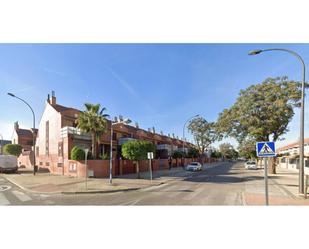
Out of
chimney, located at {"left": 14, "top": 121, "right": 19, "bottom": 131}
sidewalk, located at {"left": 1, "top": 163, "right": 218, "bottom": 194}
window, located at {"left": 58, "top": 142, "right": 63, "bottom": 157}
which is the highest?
chimney, located at {"left": 14, "top": 121, "right": 19, "bottom": 131}

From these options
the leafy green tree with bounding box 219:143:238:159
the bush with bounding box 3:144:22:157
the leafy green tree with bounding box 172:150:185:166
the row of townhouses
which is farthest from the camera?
the leafy green tree with bounding box 219:143:238:159

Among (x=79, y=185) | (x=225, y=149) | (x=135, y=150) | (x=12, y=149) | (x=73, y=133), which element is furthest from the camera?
(x=225, y=149)

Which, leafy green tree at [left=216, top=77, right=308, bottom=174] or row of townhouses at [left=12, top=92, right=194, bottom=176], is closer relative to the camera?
leafy green tree at [left=216, top=77, right=308, bottom=174]

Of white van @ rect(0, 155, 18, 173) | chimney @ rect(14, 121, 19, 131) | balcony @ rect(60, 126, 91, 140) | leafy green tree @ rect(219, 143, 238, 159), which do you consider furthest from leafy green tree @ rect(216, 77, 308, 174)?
leafy green tree @ rect(219, 143, 238, 159)

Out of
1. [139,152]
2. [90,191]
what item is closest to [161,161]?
[139,152]

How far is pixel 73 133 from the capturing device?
2220 cm

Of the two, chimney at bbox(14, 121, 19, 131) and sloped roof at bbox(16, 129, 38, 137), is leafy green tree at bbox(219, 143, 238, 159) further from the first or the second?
chimney at bbox(14, 121, 19, 131)

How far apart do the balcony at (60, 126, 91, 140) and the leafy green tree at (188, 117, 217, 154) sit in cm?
3976

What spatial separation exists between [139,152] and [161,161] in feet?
51.5

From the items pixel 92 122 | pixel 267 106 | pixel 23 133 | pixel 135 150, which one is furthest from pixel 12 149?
pixel 267 106

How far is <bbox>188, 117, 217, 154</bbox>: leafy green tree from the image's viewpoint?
5753 centimetres

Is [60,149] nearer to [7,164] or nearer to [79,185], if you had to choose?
[7,164]

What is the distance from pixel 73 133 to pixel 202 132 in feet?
139

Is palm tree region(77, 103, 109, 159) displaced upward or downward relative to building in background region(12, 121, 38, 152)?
upward
